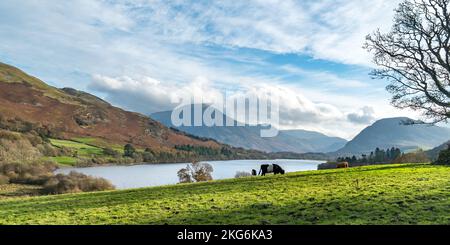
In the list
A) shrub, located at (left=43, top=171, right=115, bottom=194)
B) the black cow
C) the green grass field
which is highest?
the green grass field

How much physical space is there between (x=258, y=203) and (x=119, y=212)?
20.3 feet

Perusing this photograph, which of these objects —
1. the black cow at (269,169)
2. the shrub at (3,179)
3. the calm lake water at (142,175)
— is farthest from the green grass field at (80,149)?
the black cow at (269,169)

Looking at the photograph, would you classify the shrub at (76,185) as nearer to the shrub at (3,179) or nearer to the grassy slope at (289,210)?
the shrub at (3,179)

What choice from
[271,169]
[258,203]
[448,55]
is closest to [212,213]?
[258,203]

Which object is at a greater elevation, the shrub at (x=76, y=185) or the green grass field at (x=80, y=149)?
the green grass field at (x=80, y=149)

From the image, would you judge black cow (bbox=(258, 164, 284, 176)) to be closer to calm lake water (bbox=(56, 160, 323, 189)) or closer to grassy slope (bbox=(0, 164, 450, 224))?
grassy slope (bbox=(0, 164, 450, 224))

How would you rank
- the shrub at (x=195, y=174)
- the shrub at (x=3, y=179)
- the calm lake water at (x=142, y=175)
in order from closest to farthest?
1. the shrub at (x=3, y=179)
2. the shrub at (x=195, y=174)
3. the calm lake water at (x=142, y=175)

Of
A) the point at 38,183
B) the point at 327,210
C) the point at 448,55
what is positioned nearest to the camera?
the point at 327,210
